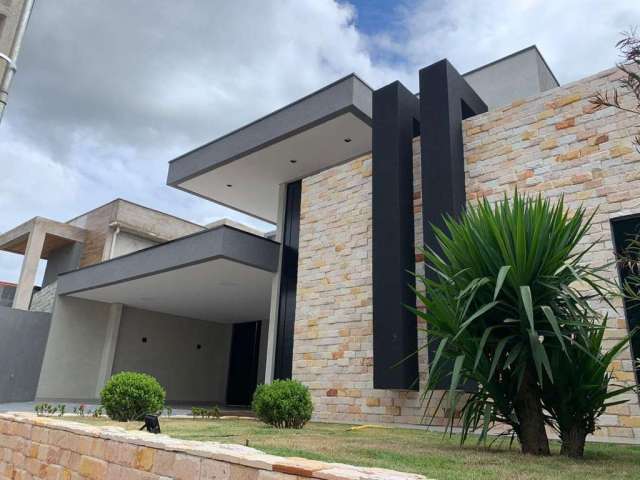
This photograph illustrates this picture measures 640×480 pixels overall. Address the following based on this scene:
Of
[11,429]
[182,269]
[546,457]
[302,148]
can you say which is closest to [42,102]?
[182,269]

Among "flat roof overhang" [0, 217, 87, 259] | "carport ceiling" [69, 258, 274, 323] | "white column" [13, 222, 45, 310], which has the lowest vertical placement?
"carport ceiling" [69, 258, 274, 323]

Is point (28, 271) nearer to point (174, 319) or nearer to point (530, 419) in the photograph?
point (174, 319)

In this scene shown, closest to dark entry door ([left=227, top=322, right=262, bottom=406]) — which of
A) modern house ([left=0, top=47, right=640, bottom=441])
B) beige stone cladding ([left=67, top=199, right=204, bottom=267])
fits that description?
modern house ([left=0, top=47, right=640, bottom=441])

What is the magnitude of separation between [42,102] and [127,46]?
6.99 feet

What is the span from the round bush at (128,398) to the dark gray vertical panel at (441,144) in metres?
4.54

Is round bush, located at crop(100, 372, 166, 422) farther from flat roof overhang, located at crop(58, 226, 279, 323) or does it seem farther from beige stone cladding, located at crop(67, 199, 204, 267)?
beige stone cladding, located at crop(67, 199, 204, 267)

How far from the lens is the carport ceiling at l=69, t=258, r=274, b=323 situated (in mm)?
10562

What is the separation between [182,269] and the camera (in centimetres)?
1032

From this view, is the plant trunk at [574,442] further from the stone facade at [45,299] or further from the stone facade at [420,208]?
the stone facade at [45,299]

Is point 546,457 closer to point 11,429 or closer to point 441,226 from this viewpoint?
point 441,226

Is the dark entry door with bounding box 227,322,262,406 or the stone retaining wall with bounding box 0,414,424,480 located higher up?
the dark entry door with bounding box 227,322,262,406

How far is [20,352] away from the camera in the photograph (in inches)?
517

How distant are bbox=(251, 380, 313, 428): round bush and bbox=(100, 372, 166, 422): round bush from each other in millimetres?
1700

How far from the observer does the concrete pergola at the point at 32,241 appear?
15203 mm
